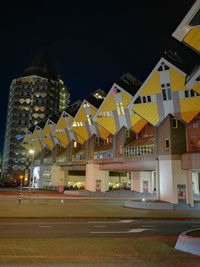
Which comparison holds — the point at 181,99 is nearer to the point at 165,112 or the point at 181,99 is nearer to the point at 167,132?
the point at 165,112

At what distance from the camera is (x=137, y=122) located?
36438mm

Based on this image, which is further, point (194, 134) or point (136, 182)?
point (136, 182)

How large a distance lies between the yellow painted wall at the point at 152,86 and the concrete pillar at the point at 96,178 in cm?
2141

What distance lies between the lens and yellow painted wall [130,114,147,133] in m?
36.1

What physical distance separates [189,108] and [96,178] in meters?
24.6

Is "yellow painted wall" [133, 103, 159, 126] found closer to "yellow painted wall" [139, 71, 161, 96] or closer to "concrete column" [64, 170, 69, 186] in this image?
"yellow painted wall" [139, 71, 161, 96]

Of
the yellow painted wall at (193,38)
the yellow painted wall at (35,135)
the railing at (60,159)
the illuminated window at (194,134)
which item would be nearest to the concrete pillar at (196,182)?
the illuminated window at (194,134)

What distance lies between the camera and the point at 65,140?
5650 centimetres

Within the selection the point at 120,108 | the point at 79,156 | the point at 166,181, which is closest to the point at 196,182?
the point at 166,181

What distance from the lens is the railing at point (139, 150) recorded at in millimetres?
32794

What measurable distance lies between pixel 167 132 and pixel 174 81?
6466 mm

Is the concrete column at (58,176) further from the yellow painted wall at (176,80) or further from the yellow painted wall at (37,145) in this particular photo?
the yellow painted wall at (176,80)

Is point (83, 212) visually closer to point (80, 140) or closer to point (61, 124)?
point (80, 140)

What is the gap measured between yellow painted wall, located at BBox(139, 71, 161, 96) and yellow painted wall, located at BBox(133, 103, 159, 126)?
1.58 meters
